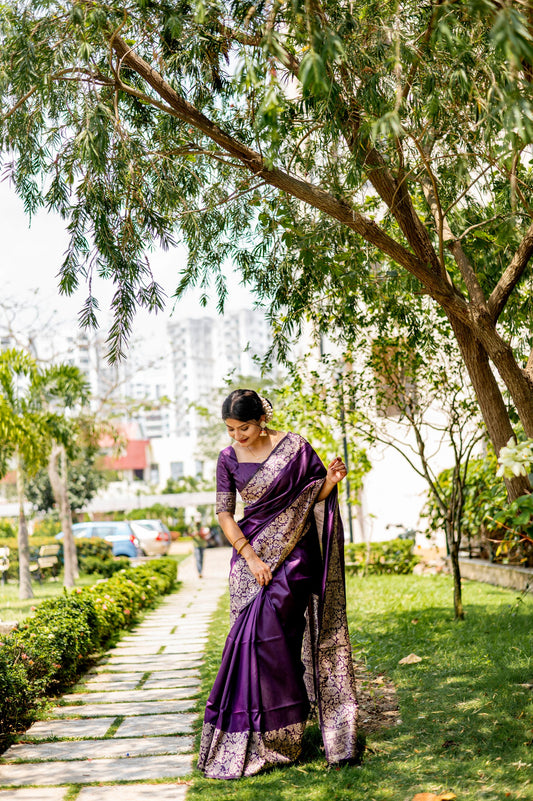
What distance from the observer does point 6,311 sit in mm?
16469

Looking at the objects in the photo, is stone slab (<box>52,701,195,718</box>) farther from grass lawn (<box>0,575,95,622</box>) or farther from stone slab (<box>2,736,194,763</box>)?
grass lawn (<box>0,575,95,622</box>)

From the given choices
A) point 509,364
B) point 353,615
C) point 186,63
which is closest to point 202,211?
point 186,63

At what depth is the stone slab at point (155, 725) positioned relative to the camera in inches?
179

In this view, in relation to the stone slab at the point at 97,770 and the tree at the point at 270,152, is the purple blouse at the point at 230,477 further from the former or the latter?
the stone slab at the point at 97,770

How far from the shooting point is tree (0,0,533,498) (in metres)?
3.69

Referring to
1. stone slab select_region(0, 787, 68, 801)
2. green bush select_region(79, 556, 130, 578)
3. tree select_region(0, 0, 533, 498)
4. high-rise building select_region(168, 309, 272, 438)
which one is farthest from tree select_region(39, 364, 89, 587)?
high-rise building select_region(168, 309, 272, 438)

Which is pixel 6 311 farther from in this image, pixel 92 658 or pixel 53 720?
pixel 53 720

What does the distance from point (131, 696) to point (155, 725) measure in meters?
0.88

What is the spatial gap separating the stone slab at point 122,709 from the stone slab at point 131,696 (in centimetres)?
10

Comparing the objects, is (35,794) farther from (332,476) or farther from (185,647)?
(185,647)

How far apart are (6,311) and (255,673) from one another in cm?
1418

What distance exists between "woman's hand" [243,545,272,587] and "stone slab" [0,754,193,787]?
0.97 m

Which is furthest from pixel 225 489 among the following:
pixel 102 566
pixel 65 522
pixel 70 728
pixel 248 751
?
pixel 102 566

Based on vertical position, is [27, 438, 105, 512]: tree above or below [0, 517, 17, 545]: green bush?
above
